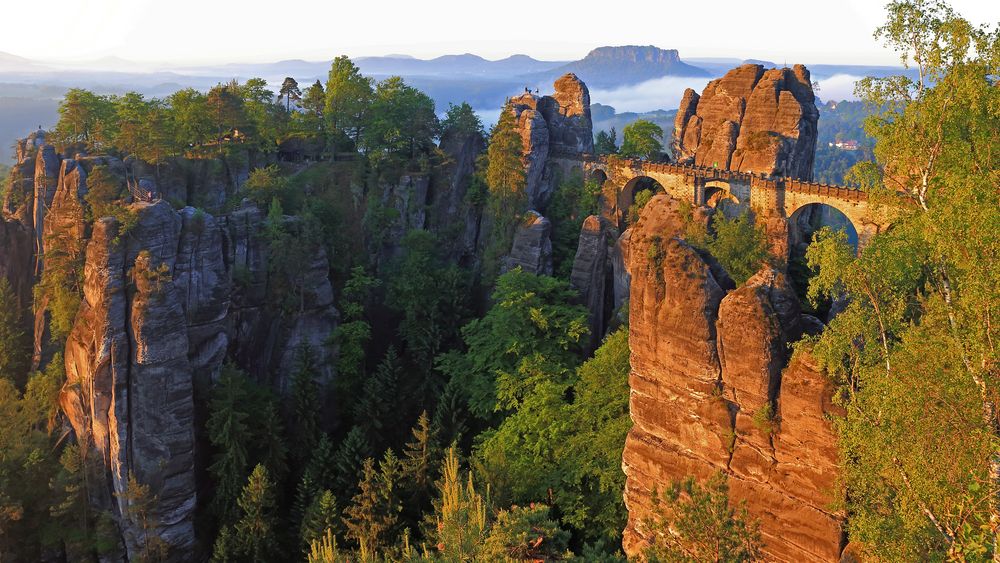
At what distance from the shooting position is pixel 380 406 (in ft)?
138

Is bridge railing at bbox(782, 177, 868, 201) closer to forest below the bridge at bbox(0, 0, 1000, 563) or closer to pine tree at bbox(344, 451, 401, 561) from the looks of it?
forest below the bridge at bbox(0, 0, 1000, 563)

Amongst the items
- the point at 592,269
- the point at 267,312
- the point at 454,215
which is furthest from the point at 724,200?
the point at 267,312

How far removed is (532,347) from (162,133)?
2920 cm

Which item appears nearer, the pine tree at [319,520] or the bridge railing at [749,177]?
the pine tree at [319,520]

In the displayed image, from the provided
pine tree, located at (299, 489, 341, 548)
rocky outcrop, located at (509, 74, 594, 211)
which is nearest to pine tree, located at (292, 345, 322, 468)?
pine tree, located at (299, 489, 341, 548)

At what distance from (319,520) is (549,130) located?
40.1m

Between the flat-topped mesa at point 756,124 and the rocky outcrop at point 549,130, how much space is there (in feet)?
31.7

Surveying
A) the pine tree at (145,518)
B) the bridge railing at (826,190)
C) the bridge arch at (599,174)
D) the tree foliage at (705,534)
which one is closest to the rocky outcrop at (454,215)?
the bridge arch at (599,174)

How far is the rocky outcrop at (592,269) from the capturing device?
1832 inches

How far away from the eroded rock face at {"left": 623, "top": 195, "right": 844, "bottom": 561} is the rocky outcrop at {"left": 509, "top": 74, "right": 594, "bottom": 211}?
97.3ft

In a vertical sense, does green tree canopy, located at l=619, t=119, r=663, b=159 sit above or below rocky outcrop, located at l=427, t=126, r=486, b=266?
above

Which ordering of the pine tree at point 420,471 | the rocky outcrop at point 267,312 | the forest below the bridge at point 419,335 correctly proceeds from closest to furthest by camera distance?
1. the forest below the bridge at point 419,335
2. the pine tree at point 420,471
3. the rocky outcrop at point 267,312

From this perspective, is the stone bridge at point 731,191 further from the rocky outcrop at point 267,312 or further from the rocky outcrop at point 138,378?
the rocky outcrop at point 138,378

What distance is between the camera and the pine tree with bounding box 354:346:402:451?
4178 cm
